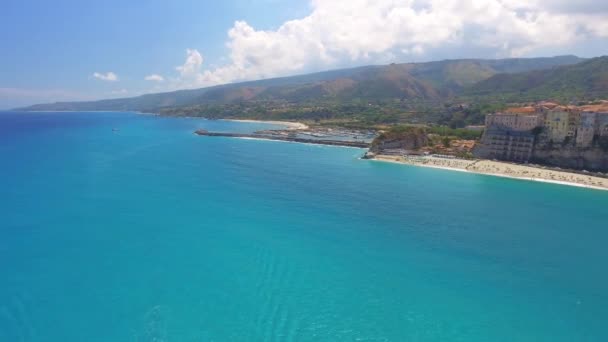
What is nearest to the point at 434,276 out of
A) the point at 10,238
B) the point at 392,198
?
the point at 392,198

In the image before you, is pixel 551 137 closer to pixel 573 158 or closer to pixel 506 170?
pixel 573 158

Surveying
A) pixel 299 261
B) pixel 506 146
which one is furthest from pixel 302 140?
pixel 299 261

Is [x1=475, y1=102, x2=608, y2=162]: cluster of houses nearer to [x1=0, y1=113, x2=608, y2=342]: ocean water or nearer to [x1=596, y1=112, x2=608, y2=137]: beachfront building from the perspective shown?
[x1=596, y1=112, x2=608, y2=137]: beachfront building

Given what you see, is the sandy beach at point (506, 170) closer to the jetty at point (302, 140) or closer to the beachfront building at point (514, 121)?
the beachfront building at point (514, 121)

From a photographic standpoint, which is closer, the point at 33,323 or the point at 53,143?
the point at 33,323

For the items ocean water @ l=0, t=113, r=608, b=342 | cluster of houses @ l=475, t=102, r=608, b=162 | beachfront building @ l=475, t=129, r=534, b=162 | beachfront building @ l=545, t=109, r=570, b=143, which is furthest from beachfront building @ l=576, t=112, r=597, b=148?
ocean water @ l=0, t=113, r=608, b=342

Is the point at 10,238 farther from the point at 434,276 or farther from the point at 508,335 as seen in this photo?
the point at 508,335
